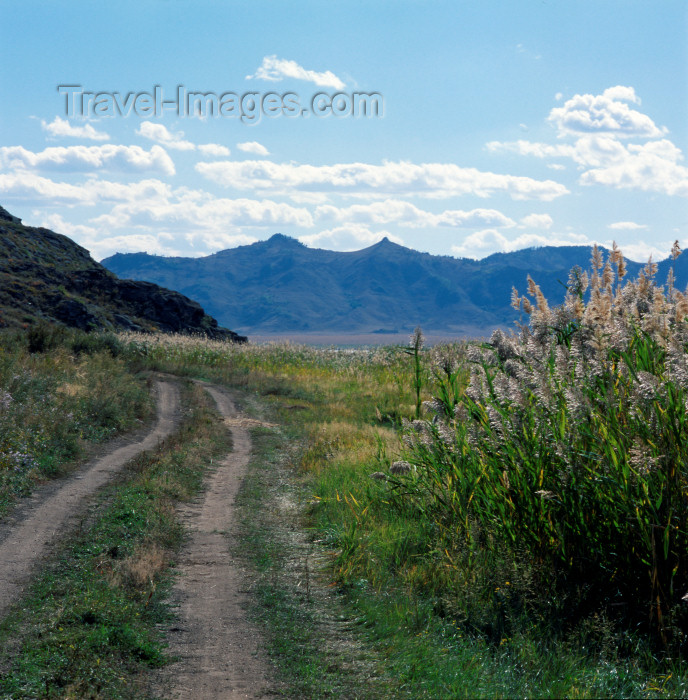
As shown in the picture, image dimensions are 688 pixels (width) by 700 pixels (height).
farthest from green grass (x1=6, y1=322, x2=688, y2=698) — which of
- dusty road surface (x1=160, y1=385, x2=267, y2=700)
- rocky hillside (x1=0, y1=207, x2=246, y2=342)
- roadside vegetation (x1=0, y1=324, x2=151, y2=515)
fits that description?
rocky hillside (x1=0, y1=207, x2=246, y2=342)

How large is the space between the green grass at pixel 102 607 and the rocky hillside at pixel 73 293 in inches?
1491

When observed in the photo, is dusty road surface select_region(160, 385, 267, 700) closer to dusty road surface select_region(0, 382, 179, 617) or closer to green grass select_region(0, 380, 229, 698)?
green grass select_region(0, 380, 229, 698)

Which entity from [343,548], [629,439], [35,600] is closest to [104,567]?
[35,600]

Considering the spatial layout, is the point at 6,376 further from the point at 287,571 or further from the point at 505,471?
the point at 505,471

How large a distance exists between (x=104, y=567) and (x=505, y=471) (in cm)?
462

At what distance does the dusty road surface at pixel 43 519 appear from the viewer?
23.4ft

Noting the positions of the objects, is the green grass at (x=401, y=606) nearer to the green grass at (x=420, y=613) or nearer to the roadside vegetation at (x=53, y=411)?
the green grass at (x=420, y=613)

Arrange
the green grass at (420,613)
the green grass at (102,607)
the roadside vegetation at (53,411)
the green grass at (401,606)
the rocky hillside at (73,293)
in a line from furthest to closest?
the rocky hillside at (73,293), the roadside vegetation at (53,411), the green grass at (102,607), the green grass at (401,606), the green grass at (420,613)

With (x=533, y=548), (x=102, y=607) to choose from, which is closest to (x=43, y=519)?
(x=102, y=607)

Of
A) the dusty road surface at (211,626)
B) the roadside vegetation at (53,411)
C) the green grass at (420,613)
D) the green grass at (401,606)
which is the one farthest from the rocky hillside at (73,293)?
the green grass at (420,613)

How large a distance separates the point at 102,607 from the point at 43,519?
374 cm

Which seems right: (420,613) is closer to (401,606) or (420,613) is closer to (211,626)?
(401,606)

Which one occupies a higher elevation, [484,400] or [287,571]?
[484,400]

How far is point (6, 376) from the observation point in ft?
52.3
